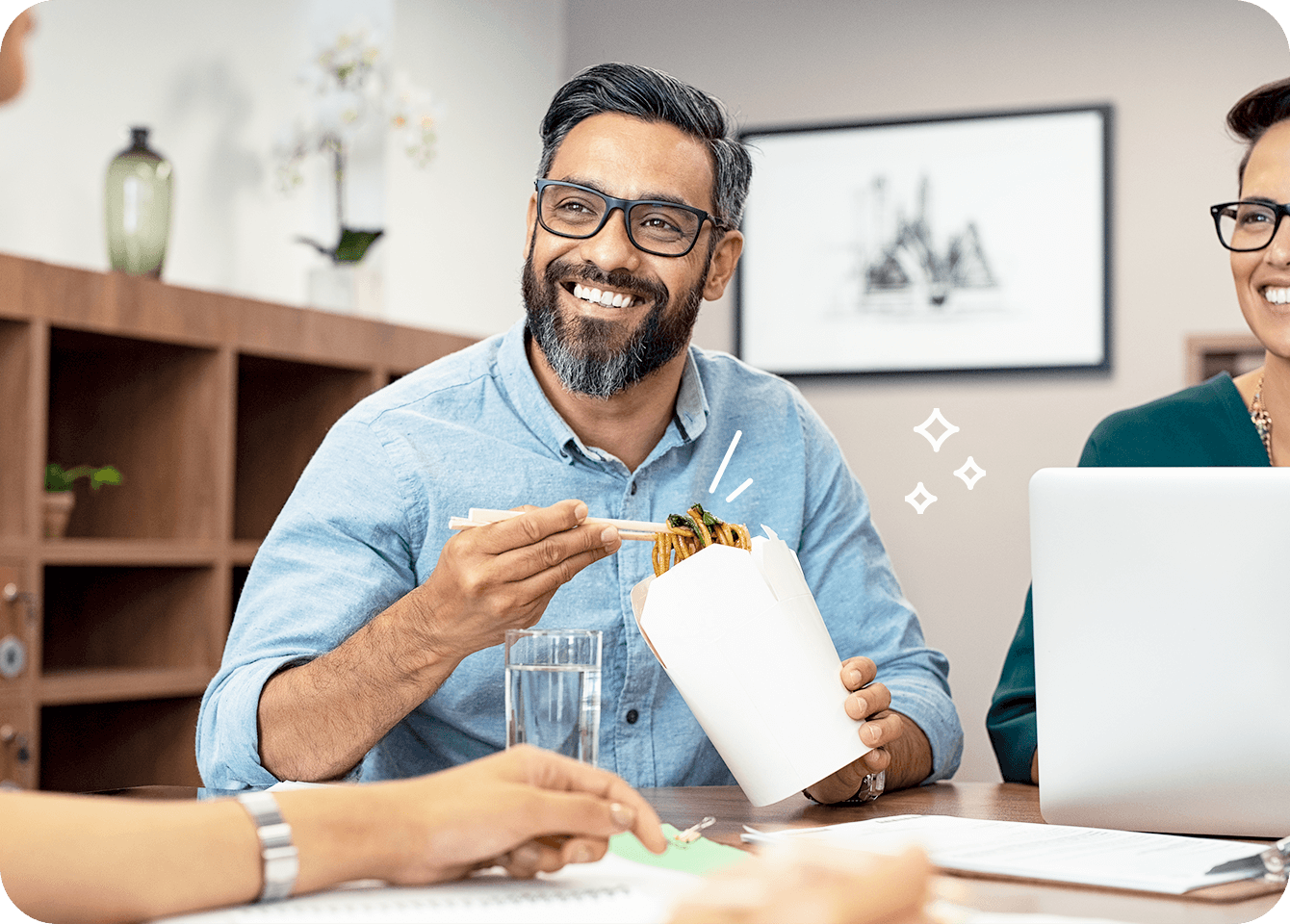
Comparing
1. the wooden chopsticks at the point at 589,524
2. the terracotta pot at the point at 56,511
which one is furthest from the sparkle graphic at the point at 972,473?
the wooden chopsticks at the point at 589,524

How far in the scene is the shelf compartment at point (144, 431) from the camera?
96.6 inches

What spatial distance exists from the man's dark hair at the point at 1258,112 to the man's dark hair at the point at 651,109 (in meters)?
0.60

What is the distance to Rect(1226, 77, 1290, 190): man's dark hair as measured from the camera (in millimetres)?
1509

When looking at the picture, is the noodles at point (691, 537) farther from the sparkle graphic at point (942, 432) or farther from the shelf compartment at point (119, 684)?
the sparkle graphic at point (942, 432)

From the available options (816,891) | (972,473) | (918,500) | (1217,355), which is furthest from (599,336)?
(1217,355)

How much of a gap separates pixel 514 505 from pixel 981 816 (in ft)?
2.10

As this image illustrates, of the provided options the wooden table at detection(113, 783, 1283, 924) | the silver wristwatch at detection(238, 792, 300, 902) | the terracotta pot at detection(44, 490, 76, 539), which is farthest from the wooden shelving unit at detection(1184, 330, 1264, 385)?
the silver wristwatch at detection(238, 792, 300, 902)

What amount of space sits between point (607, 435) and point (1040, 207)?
212 cm

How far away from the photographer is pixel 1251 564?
896 millimetres

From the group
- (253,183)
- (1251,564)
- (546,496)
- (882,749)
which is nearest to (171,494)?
(253,183)

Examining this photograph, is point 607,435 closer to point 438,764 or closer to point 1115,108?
point 438,764

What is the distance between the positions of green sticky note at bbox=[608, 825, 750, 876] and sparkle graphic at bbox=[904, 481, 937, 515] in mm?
2380

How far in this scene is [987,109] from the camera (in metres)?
3.32

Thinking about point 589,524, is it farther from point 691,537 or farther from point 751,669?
point 751,669
